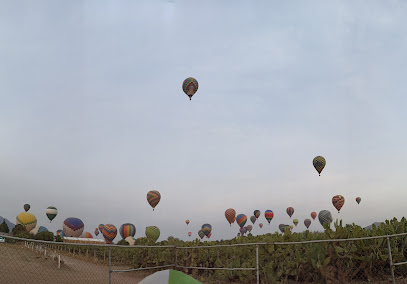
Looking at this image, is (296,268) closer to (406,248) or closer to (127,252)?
(406,248)

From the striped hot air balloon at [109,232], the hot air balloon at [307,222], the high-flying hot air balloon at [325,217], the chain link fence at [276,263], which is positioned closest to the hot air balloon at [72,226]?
the striped hot air balloon at [109,232]

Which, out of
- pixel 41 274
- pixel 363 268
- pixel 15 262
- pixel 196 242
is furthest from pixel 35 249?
pixel 363 268

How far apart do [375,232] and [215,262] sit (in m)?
7.32

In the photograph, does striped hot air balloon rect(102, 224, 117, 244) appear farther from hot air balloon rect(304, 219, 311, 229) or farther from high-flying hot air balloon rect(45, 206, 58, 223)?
hot air balloon rect(304, 219, 311, 229)

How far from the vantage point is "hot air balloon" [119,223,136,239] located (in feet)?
179

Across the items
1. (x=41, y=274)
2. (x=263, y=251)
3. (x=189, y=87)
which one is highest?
(x=189, y=87)

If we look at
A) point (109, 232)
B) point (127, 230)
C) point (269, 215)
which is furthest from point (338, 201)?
point (109, 232)

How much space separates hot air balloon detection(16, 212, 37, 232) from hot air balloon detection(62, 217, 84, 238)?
4508 mm

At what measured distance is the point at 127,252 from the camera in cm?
2475

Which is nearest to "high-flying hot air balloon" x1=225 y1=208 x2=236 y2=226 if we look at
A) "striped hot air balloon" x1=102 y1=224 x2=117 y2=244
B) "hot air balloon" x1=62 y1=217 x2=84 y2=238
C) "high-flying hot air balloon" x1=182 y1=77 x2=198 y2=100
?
"striped hot air balloon" x1=102 y1=224 x2=117 y2=244

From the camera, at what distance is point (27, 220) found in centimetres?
4828

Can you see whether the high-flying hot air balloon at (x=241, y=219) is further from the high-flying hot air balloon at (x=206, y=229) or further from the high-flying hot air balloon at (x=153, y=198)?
the high-flying hot air balloon at (x=153, y=198)

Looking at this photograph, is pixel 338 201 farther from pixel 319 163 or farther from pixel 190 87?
pixel 190 87

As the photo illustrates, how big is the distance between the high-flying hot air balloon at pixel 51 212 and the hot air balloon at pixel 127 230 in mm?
11152
